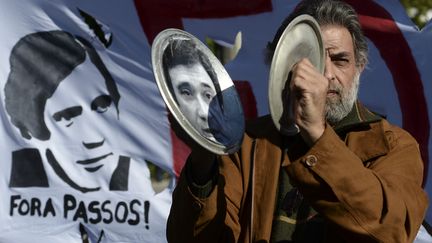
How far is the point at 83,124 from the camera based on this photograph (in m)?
5.50

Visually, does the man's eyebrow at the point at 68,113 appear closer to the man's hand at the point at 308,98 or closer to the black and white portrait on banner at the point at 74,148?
the black and white portrait on banner at the point at 74,148

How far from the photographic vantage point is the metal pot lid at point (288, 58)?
126 inches

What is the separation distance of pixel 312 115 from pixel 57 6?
2.61m

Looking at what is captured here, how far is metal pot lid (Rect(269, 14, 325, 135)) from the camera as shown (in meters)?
3.21

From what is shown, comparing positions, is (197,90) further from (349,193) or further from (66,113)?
(66,113)

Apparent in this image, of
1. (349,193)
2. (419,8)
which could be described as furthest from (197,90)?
(419,8)

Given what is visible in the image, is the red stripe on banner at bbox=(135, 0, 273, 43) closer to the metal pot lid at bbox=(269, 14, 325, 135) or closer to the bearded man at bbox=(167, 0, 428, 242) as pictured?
the bearded man at bbox=(167, 0, 428, 242)

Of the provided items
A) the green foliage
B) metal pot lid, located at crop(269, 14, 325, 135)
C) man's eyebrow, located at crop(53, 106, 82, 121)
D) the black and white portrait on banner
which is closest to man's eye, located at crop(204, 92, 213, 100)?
metal pot lid, located at crop(269, 14, 325, 135)

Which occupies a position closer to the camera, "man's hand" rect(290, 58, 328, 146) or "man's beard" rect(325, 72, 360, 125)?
"man's hand" rect(290, 58, 328, 146)

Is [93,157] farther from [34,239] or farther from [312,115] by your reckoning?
[312,115]

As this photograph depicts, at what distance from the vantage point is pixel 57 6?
5.55 meters

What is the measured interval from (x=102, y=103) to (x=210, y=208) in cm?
215

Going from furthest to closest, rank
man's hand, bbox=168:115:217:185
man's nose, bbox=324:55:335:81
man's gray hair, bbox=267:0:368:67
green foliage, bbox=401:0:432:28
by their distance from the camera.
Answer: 1. green foliage, bbox=401:0:432:28
2. man's gray hair, bbox=267:0:368:67
3. man's nose, bbox=324:55:335:81
4. man's hand, bbox=168:115:217:185

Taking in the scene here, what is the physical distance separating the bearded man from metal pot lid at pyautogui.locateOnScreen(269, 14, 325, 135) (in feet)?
0.11
